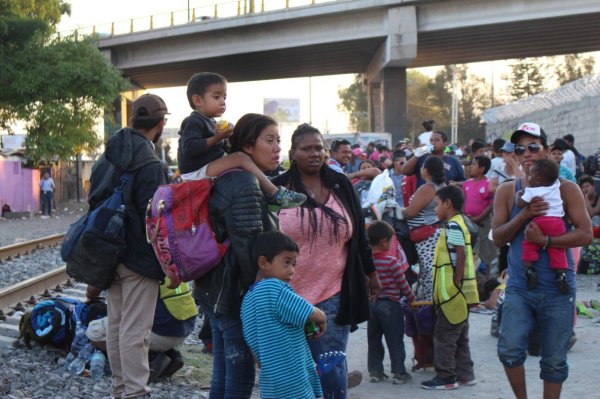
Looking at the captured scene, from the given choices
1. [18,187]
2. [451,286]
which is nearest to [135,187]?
[451,286]

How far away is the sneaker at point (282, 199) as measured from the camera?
4.67 metres

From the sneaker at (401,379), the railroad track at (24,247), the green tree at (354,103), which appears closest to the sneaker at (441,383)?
the sneaker at (401,379)

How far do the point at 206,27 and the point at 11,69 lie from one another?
10903mm

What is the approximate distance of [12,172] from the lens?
39469mm

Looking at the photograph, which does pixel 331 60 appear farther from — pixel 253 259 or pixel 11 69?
pixel 253 259

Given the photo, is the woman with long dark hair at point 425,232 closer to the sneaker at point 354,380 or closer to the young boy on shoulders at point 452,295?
the young boy on shoulders at point 452,295

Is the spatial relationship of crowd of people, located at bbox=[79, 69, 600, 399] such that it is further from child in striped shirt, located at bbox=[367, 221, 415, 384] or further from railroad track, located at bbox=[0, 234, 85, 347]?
railroad track, located at bbox=[0, 234, 85, 347]

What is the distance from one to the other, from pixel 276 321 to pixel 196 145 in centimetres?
103

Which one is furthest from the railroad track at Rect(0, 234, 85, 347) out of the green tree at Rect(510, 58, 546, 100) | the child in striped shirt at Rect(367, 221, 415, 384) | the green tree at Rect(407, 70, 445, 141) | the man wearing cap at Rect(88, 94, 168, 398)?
the green tree at Rect(510, 58, 546, 100)

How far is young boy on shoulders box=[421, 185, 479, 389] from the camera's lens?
730 cm

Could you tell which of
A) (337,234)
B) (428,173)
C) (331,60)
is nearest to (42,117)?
(331,60)

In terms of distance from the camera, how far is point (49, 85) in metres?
40.6

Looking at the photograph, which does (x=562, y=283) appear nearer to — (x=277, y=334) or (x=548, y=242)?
(x=548, y=242)

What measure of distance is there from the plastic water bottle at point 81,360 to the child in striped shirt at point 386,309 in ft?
7.68
